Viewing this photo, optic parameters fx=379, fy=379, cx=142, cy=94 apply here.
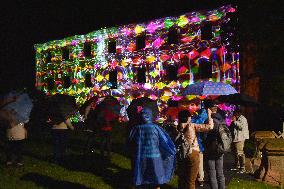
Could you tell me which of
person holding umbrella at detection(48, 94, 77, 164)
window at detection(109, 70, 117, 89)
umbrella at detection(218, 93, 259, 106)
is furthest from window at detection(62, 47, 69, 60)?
person holding umbrella at detection(48, 94, 77, 164)

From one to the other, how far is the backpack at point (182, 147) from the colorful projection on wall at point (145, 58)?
17163 millimetres

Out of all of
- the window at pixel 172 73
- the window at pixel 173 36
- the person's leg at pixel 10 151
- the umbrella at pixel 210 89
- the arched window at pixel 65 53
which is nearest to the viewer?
the person's leg at pixel 10 151

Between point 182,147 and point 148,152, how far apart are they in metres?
0.64

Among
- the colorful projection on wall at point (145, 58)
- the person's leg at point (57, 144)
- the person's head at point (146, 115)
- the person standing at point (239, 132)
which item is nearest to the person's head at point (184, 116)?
the person's head at point (146, 115)

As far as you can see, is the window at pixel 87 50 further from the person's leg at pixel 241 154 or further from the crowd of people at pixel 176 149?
the crowd of people at pixel 176 149

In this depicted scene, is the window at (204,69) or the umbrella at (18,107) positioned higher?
the window at (204,69)

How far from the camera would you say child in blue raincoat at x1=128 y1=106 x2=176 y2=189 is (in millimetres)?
6898

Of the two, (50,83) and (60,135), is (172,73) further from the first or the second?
(60,135)

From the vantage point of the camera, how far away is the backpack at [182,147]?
6.96m

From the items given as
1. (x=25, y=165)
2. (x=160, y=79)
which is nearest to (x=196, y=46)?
(x=160, y=79)

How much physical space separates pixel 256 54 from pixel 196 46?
5.72 meters

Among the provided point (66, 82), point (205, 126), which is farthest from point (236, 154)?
point (66, 82)

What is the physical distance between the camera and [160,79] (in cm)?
3416

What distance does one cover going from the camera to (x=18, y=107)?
10117mm
